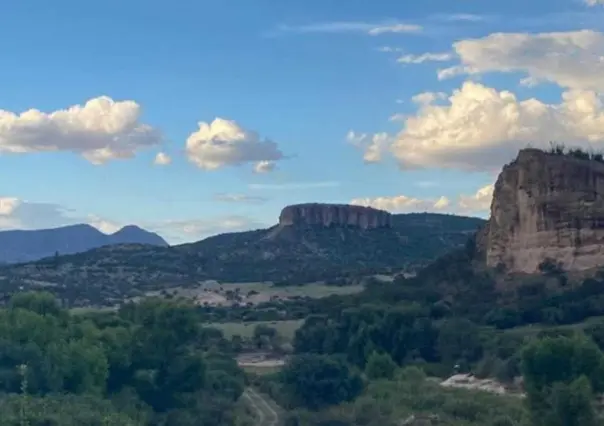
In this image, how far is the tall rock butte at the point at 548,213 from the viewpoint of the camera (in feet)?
247

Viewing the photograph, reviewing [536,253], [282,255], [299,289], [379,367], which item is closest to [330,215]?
[282,255]

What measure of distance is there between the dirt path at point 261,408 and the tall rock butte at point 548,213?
26.0 m

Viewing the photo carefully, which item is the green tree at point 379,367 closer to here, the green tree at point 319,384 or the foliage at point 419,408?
the green tree at point 319,384

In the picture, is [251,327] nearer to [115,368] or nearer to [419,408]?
[115,368]

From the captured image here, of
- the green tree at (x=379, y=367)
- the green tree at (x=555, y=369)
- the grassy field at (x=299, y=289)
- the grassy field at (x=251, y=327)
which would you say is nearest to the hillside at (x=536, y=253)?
the grassy field at (x=251, y=327)

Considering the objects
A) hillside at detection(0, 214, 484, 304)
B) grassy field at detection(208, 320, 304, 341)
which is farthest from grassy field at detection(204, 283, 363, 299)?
grassy field at detection(208, 320, 304, 341)

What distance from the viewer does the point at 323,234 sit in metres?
167

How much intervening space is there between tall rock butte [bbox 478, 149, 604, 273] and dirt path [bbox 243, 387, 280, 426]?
26.0 meters

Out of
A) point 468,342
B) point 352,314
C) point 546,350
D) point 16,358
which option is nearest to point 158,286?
point 352,314

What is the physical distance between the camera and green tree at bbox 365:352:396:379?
61.8 meters

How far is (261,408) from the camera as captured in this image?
55.4 meters

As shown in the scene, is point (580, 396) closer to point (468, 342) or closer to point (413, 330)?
point (468, 342)

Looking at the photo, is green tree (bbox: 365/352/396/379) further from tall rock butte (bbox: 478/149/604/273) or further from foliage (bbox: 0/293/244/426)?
tall rock butte (bbox: 478/149/604/273)

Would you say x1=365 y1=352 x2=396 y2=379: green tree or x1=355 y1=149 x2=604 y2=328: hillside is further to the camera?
x1=355 y1=149 x2=604 y2=328: hillside
